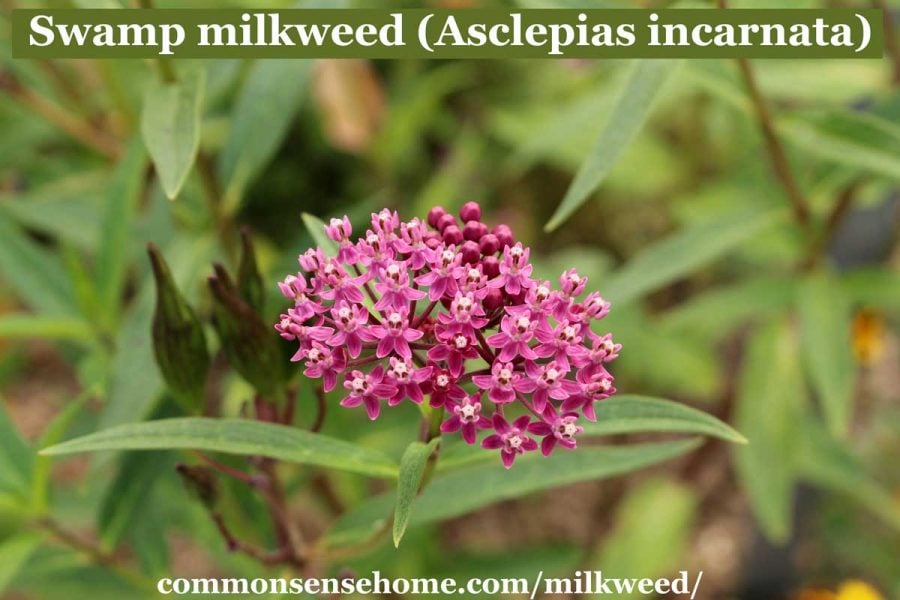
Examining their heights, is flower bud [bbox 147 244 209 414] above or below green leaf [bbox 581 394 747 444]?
above

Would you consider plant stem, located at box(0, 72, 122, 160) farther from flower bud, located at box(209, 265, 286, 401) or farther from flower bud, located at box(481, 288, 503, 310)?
flower bud, located at box(481, 288, 503, 310)

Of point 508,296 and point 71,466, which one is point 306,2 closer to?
point 508,296

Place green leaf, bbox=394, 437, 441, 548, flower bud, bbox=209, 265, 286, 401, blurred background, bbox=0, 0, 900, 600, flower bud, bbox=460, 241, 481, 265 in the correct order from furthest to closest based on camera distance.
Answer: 1. blurred background, bbox=0, 0, 900, 600
2. flower bud, bbox=209, 265, 286, 401
3. flower bud, bbox=460, 241, 481, 265
4. green leaf, bbox=394, 437, 441, 548

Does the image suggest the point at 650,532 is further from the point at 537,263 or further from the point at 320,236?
the point at 320,236

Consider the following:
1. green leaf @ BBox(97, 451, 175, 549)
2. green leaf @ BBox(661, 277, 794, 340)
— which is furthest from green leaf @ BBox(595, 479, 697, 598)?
green leaf @ BBox(97, 451, 175, 549)

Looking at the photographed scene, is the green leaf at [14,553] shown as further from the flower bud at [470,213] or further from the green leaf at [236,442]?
the flower bud at [470,213]

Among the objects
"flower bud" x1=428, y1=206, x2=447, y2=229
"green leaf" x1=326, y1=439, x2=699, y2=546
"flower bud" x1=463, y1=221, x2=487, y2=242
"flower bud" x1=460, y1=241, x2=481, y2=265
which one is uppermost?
"flower bud" x1=428, y1=206, x2=447, y2=229

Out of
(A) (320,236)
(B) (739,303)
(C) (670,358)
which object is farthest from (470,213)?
(C) (670,358)
